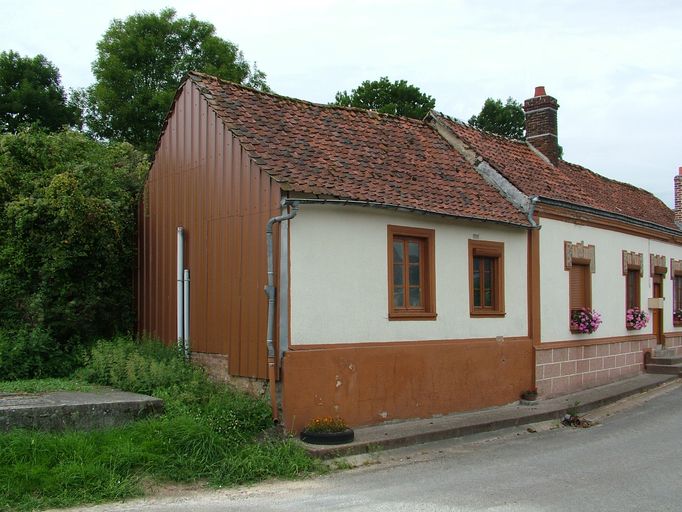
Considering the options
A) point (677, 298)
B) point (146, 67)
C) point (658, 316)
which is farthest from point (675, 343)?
point (146, 67)

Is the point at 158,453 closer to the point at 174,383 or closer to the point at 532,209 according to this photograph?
the point at 174,383

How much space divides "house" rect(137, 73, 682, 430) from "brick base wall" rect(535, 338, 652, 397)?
5cm

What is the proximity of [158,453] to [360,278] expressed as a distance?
4.15 m

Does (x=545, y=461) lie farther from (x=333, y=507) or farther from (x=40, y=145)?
(x=40, y=145)

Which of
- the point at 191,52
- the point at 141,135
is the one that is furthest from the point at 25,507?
the point at 191,52

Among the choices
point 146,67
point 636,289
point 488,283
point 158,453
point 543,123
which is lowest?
point 158,453

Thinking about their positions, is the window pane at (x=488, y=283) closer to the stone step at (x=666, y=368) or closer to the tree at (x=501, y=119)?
the stone step at (x=666, y=368)

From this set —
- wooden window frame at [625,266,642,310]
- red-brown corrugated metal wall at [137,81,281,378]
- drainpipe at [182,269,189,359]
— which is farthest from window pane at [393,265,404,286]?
wooden window frame at [625,266,642,310]

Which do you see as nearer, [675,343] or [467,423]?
[467,423]

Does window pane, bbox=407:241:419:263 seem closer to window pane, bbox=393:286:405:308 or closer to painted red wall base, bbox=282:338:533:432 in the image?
window pane, bbox=393:286:405:308

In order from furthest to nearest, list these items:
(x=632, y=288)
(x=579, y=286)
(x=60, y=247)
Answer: (x=632, y=288)
(x=579, y=286)
(x=60, y=247)

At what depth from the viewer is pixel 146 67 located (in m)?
33.2

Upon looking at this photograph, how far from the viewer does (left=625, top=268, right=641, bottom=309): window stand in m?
18.8

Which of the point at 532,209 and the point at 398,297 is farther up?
the point at 532,209
